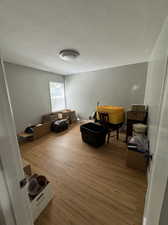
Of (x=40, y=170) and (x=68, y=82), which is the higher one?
(x=68, y=82)

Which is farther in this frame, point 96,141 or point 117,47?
point 96,141

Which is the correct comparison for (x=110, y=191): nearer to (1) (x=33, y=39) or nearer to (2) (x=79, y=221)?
(2) (x=79, y=221)

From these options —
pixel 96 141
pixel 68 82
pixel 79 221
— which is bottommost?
pixel 79 221

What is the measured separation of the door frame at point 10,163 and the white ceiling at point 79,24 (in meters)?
1.07

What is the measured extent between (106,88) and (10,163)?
12.1 ft

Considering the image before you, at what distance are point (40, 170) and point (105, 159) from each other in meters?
1.38

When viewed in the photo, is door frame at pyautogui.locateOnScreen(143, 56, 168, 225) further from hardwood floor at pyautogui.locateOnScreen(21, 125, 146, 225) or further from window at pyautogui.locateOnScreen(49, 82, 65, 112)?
window at pyautogui.locateOnScreen(49, 82, 65, 112)

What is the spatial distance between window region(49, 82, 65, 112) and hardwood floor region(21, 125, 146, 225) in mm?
2250

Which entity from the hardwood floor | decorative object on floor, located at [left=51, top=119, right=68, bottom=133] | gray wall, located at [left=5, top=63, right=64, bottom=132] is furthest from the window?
the hardwood floor

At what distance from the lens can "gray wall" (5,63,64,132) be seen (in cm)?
282

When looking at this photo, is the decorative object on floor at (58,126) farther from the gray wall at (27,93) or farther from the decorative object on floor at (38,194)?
the decorative object on floor at (38,194)

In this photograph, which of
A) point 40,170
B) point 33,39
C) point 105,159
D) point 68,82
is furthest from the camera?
point 68,82

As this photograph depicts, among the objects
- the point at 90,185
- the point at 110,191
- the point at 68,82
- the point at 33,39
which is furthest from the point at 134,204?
the point at 68,82

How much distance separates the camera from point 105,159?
2078mm
